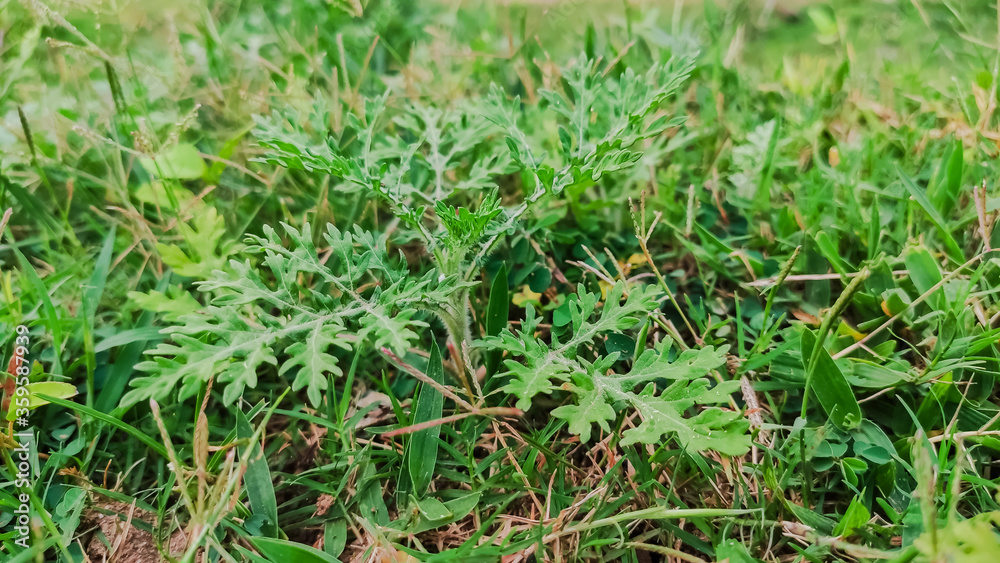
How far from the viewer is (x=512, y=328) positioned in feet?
5.81

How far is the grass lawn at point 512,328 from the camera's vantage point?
1303mm

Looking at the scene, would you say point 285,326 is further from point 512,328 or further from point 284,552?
point 512,328

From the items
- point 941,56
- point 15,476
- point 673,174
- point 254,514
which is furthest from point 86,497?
point 941,56

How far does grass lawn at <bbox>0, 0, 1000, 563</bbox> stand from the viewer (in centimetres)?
130

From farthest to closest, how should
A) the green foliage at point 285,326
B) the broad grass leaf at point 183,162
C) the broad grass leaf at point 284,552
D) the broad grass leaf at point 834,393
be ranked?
the broad grass leaf at point 183,162
the broad grass leaf at point 834,393
the broad grass leaf at point 284,552
the green foliage at point 285,326

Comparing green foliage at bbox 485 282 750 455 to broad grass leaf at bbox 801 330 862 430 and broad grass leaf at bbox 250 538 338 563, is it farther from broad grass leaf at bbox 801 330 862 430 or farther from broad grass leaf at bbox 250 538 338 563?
broad grass leaf at bbox 250 538 338 563

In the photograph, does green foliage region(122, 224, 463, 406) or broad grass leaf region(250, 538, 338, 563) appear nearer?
green foliage region(122, 224, 463, 406)

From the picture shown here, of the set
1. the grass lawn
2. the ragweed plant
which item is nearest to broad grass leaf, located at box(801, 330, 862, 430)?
the grass lawn

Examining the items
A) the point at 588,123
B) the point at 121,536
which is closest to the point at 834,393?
the point at 588,123

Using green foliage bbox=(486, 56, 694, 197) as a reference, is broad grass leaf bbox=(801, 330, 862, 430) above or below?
below

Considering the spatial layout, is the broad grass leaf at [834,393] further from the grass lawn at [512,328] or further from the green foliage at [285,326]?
the green foliage at [285,326]

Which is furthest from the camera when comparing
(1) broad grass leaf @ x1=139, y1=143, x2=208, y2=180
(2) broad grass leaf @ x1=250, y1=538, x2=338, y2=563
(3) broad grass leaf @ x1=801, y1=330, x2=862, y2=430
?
(1) broad grass leaf @ x1=139, y1=143, x2=208, y2=180

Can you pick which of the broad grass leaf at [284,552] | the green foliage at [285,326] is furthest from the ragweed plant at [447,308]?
the broad grass leaf at [284,552]

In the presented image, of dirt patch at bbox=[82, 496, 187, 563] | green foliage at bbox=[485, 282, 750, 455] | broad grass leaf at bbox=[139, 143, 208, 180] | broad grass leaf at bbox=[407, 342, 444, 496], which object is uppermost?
broad grass leaf at bbox=[139, 143, 208, 180]
